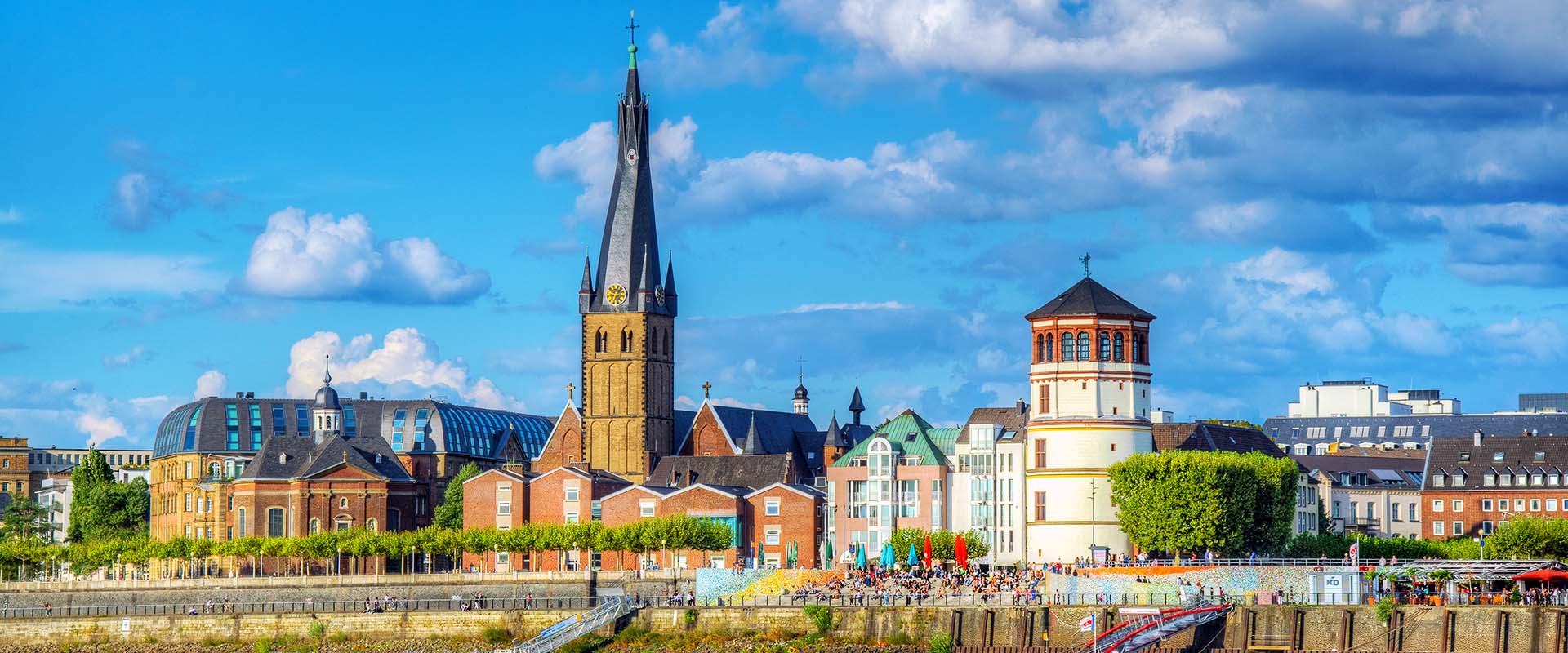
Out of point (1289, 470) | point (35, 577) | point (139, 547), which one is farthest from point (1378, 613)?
point (35, 577)

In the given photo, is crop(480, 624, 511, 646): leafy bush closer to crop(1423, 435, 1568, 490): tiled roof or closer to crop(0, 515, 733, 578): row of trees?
crop(0, 515, 733, 578): row of trees

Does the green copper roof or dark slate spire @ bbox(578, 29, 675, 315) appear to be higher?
dark slate spire @ bbox(578, 29, 675, 315)

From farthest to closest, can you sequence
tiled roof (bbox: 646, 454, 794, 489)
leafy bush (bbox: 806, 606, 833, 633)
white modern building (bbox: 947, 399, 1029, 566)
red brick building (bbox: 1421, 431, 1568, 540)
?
tiled roof (bbox: 646, 454, 794, 489)
red brick building (bbox: 1421, 431, 1568, 540)
white modern building (bbox: 947, 399, 1029, 566)
leafy bush (bbox: 806, 606, 833, 633)

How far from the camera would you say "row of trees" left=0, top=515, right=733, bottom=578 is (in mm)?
130000

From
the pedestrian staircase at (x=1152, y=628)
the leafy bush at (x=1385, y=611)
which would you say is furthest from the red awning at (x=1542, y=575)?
the pedestrian staircase at (x=1152, y=628)

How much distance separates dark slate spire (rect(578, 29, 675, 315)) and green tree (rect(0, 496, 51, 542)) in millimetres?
53820

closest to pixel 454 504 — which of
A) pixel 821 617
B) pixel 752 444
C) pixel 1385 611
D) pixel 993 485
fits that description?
pixel 752 444

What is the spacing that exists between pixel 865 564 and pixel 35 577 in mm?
60953

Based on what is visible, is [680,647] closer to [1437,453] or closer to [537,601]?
[537,601]

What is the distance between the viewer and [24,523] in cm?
18675

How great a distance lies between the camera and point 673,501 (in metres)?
137

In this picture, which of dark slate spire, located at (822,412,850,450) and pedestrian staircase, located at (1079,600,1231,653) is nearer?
pedestrian staircase, located at (1079,600,1231,653)

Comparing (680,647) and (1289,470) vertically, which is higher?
(1289,470)

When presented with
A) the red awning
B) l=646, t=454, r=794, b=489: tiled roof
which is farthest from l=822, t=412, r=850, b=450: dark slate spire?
the red awning
